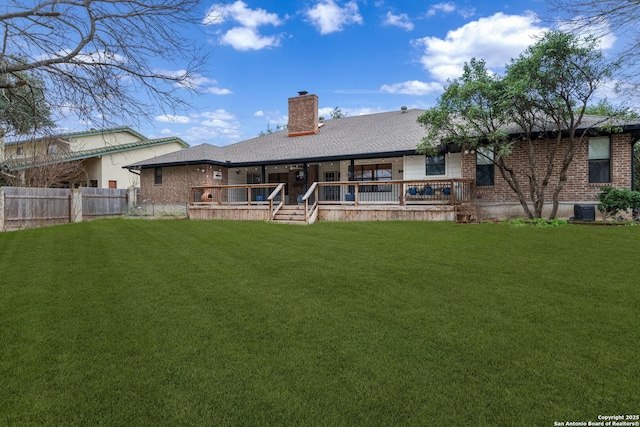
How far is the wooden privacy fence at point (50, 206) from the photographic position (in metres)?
14.6

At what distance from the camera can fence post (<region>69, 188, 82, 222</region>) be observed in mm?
17389

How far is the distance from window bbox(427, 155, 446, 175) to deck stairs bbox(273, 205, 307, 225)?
584 cm

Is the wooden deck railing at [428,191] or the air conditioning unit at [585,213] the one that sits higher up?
the wooden deck railing at [428,191]

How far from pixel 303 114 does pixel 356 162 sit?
5965 mm

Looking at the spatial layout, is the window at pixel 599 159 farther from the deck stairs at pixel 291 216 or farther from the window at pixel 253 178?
the window at pixel 253 178

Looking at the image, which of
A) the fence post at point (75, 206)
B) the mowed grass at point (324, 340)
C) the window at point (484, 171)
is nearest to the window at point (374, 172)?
the window at point (484, 171)

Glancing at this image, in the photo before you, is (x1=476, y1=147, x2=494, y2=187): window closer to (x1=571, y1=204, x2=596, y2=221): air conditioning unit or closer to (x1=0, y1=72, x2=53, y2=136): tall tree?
(x1=571, y1=204, x2=596, y2=221): air conditioning unit

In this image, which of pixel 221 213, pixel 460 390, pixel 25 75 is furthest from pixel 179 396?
pixel 221 213

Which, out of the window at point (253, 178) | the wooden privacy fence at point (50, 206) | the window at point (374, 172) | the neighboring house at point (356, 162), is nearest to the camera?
the neighboring house at point (356, 162)

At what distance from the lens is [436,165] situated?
15.6 m

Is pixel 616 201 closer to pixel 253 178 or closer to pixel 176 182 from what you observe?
pixel 253 178

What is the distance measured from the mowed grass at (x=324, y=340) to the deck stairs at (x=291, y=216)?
694cm

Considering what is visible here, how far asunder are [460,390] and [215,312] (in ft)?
8.97

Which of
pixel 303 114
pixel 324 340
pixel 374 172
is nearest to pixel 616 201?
pixel 374 172
